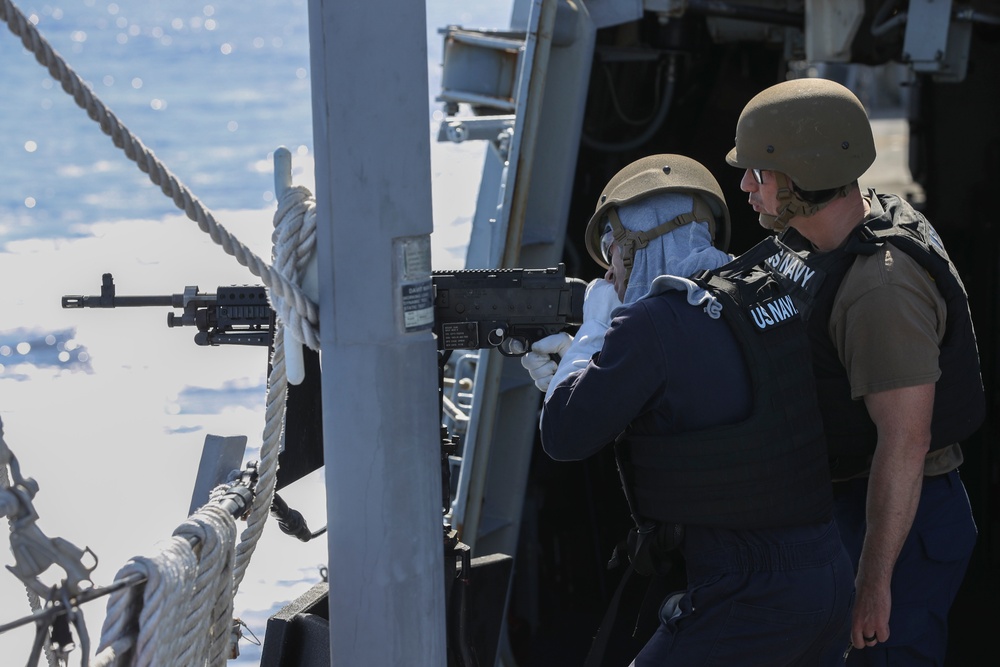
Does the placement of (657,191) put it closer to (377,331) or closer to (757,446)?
(757,446)

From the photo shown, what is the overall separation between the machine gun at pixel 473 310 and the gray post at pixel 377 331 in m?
0.50

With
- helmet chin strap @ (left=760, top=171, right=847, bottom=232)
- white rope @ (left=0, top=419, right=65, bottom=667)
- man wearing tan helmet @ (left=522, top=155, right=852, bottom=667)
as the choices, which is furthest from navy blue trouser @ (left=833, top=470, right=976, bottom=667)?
white rope @ (left=0, top=419, right=65, bottom=667)

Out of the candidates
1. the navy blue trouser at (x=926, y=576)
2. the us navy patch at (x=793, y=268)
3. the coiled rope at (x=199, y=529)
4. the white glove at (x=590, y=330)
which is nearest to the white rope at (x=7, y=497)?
the coiled rope at (x=199, y=529)

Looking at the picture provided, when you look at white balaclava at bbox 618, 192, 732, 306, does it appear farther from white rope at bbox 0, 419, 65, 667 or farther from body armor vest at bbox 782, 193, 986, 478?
white rope at bbox 0, 419, 65, 667

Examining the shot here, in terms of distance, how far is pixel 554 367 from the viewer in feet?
8.33

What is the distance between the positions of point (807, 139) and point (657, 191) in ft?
1.42

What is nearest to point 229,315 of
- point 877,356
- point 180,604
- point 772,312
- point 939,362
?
point 180,604

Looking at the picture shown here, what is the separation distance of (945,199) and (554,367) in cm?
688

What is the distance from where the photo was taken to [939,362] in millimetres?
2553

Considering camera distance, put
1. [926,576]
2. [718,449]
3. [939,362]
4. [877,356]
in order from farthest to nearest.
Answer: [926,576]
[939,362]
[877,356]
[718,449]

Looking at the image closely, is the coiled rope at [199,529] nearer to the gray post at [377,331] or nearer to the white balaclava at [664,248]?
the gray post at [377,331]

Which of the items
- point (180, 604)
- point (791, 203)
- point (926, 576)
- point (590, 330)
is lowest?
point (926, 576)

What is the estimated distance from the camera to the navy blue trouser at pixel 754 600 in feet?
7.14

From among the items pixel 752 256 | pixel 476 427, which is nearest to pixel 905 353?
pixel 752 256
